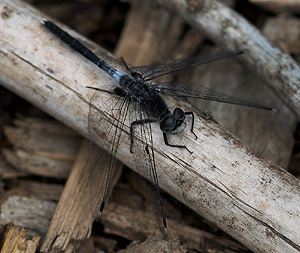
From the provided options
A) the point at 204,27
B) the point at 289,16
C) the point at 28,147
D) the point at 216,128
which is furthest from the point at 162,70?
the point at 289,16

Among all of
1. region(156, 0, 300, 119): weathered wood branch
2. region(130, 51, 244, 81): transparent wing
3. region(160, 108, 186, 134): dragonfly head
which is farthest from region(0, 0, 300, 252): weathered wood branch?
region(156, 0, 300, 119): weathered wood branch

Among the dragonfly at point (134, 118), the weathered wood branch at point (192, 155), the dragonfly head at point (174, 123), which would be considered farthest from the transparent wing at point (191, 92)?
the dragonfly head at point (174, 123)

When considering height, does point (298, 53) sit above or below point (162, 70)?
above

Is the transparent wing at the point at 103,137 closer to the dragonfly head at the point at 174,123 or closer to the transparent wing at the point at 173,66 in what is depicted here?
the dragonfly head at the point at 174,123

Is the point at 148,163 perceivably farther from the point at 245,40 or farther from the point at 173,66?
the point at 245,40

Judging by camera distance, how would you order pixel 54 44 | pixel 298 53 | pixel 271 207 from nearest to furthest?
1. pixel 271 207
2. pixel 54 44
3. pixel 298 53

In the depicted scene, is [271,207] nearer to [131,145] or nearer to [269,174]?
[269,174]

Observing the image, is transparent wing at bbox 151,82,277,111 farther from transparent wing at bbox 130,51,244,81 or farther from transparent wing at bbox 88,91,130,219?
transparent wing at bbox 88,91,130,219
